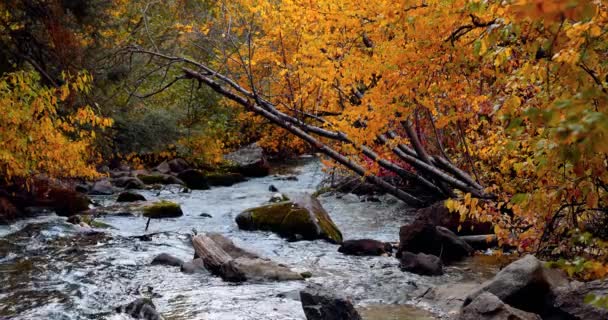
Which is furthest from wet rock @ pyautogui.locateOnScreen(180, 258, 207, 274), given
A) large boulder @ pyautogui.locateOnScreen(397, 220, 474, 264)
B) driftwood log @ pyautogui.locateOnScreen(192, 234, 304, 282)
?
large boulder @ pyautogui.locateOnScreen(397, 220, 474, 264)

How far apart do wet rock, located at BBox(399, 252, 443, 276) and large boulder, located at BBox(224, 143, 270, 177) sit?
50.6ft

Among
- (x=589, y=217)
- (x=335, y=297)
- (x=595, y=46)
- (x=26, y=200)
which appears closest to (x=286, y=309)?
(x=335, y=297)

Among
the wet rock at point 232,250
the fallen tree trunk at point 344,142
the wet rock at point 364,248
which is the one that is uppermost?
the fallen tree trunk at point 344,142

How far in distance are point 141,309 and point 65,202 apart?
833 centimetres

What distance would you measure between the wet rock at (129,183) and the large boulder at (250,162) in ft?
17.1

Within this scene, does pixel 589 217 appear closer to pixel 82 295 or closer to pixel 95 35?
pixel 82 295

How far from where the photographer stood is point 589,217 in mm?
6434

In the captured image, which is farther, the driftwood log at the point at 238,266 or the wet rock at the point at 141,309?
the driftwood log at the point at 238,266

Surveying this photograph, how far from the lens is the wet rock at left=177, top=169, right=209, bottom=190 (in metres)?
21.3

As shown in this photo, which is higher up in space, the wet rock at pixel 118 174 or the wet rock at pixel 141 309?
the wet rock at pixel 118 174

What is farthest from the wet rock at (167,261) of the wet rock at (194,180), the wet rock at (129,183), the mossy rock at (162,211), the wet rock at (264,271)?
the wet rock at (194,180)

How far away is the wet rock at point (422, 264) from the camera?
9586 millimetres

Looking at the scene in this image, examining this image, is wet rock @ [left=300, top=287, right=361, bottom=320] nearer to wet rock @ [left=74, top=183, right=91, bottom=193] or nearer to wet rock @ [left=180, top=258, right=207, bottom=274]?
wet rock @ [left=180, top=258, right=207, bottom=274]

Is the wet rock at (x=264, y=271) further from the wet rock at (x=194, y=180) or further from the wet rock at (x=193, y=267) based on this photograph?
the wet rock at (x=194, y=180)
